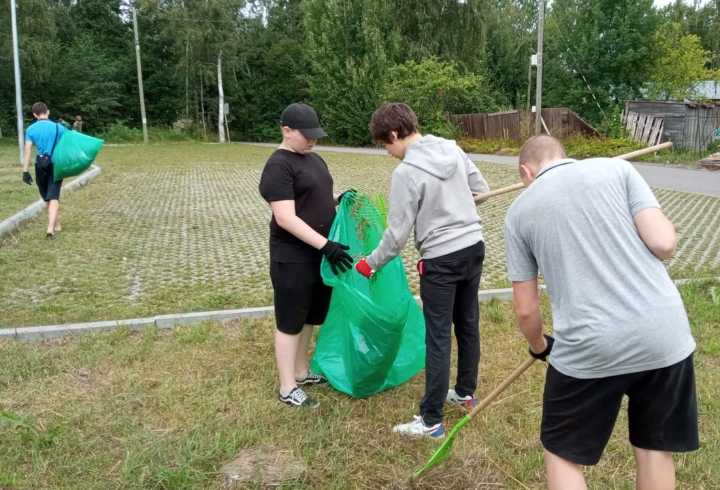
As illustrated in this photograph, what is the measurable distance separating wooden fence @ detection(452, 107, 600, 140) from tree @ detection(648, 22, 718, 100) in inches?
362

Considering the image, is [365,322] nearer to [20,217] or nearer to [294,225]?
[294,225]

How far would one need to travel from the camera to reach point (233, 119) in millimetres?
41375

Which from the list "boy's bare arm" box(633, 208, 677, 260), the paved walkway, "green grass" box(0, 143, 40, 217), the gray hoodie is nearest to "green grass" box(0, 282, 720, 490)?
the gray hoodie

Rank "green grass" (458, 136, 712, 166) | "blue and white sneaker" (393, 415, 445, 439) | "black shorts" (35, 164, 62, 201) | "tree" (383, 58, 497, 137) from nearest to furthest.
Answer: "blue and white sneaker" (393, 415, 445, 439) → "black shorts" (35, 164, 62, 201) → "green grass" (458, 136, 712, 166) → "tree" (383, 58, 497, 137)

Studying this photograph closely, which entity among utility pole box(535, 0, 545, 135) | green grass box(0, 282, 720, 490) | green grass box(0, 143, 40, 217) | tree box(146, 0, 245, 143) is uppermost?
tree box(146, 0, 245, 143)

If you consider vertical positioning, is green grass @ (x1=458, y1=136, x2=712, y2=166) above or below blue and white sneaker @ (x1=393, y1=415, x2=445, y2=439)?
above

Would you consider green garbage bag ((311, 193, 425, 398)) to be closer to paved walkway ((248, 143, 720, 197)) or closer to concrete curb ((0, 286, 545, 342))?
concrete curb ((0, 286, 545, 342))

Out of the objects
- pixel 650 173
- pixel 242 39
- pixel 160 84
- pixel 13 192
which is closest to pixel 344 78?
pixel 242 39

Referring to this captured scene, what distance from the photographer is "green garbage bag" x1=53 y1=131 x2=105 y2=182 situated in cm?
742

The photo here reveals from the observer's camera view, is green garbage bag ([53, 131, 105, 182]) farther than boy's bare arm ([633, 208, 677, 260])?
Yes

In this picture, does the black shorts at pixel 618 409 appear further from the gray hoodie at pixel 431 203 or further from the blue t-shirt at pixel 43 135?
the blue t-shirt at pixel 43 135

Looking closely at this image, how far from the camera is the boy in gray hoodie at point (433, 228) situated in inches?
106

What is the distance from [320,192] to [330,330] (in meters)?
0.87

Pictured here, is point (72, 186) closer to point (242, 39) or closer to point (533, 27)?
point (242, 39)
